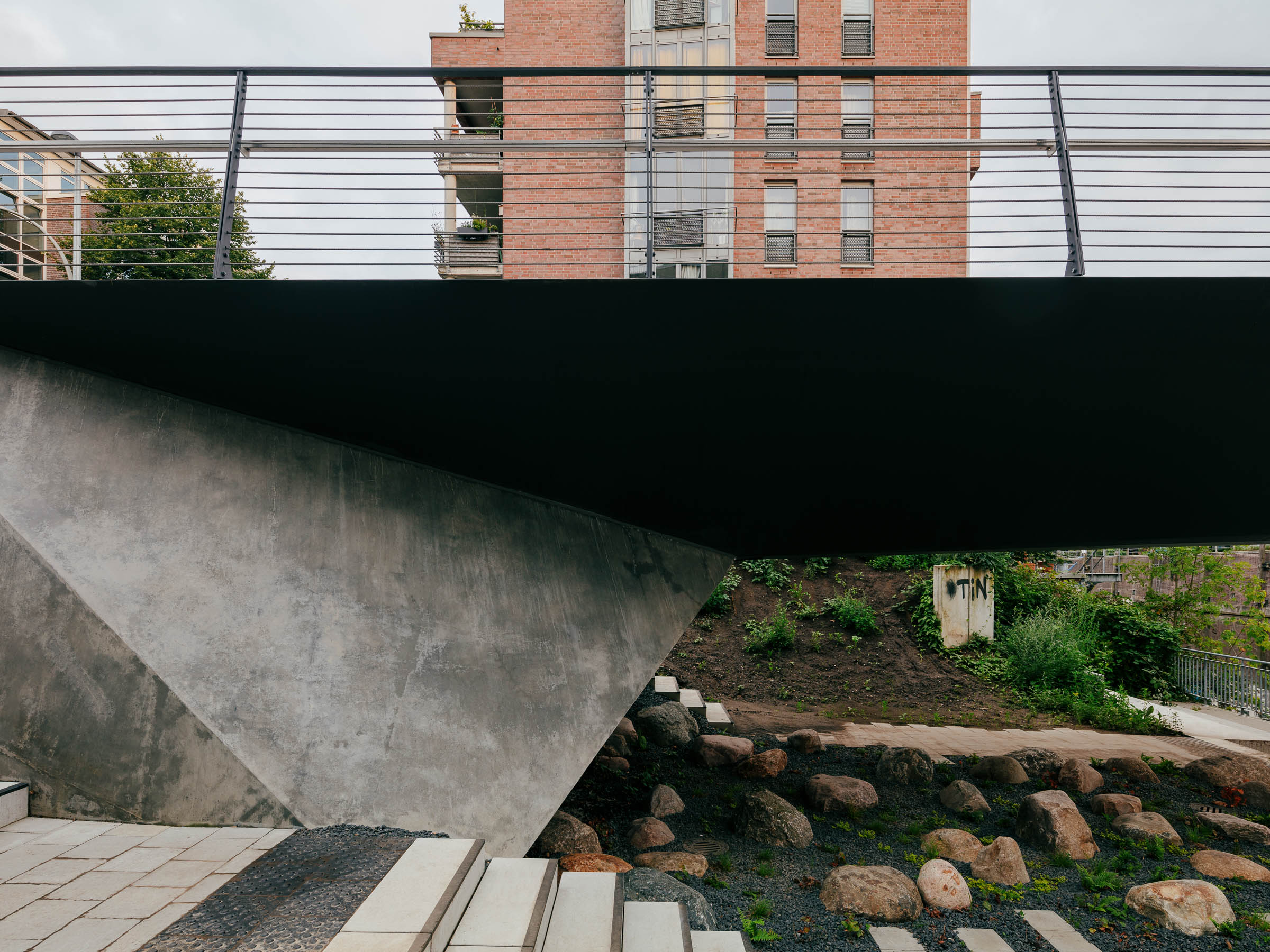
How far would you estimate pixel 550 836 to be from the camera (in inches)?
196

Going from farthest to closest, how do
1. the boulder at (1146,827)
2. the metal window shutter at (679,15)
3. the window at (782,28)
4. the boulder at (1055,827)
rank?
the window at (782,28) → the metal window shutter at (679,15) → the boulder at (1146,827) → the boulder at (1055,827)

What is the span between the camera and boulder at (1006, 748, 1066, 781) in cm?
723

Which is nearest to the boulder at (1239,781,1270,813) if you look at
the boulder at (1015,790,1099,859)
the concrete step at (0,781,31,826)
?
the boulder at (1015,790,1099,859)

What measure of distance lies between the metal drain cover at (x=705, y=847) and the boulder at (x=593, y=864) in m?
0.84

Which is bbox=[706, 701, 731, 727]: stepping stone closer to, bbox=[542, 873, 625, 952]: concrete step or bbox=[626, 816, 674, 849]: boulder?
bbox=[626, 816, 674, 849]: boulder

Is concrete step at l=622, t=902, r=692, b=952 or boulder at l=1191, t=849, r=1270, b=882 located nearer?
concrete step at l=622, t=902, r=692, b=952

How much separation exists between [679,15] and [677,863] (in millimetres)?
18599

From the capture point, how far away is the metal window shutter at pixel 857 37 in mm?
17719

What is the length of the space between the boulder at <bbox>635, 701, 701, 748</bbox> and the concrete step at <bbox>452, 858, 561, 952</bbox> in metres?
4.18

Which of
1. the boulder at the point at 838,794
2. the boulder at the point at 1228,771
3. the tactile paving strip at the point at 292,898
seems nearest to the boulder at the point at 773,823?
the boulder at the point at 838,794

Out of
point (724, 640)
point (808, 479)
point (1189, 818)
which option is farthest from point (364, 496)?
point (724, 640)

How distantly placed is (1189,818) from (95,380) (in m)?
9.44

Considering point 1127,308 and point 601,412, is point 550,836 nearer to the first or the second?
point 601,412

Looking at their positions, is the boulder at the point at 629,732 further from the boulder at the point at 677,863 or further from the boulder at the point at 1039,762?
the boulder at the point at 1039,762
